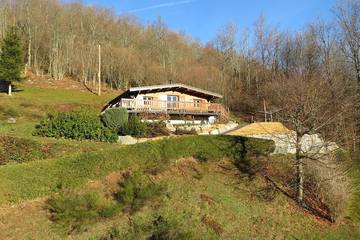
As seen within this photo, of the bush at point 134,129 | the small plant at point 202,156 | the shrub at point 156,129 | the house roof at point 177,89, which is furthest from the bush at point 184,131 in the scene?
the small plant at point 202,156

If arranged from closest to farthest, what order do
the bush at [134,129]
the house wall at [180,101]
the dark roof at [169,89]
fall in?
the bush at [134,129] < the house wall at [180,101] < the dark roof at [169,89]

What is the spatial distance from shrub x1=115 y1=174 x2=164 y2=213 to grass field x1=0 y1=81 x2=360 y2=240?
25 cm

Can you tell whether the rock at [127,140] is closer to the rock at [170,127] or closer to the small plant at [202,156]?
the rock at [170,127]

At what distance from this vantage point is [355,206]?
19531 mm

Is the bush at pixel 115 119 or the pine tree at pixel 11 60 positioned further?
the pine tree at pixel 11 60

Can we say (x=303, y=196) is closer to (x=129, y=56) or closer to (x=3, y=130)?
(x=3, y=130)

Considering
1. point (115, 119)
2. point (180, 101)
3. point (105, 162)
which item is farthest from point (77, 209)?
point (180, 101)

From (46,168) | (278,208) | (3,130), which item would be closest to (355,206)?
(278,208)

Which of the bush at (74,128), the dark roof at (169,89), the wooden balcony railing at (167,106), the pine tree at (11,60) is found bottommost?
the bush at (74,128)

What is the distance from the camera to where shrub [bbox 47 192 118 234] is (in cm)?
1362

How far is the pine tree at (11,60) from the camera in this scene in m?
52.3

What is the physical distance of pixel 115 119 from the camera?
28.1 m

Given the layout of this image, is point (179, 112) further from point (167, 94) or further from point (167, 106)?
point (167, 94)

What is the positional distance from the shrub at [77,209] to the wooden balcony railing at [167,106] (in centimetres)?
2183
